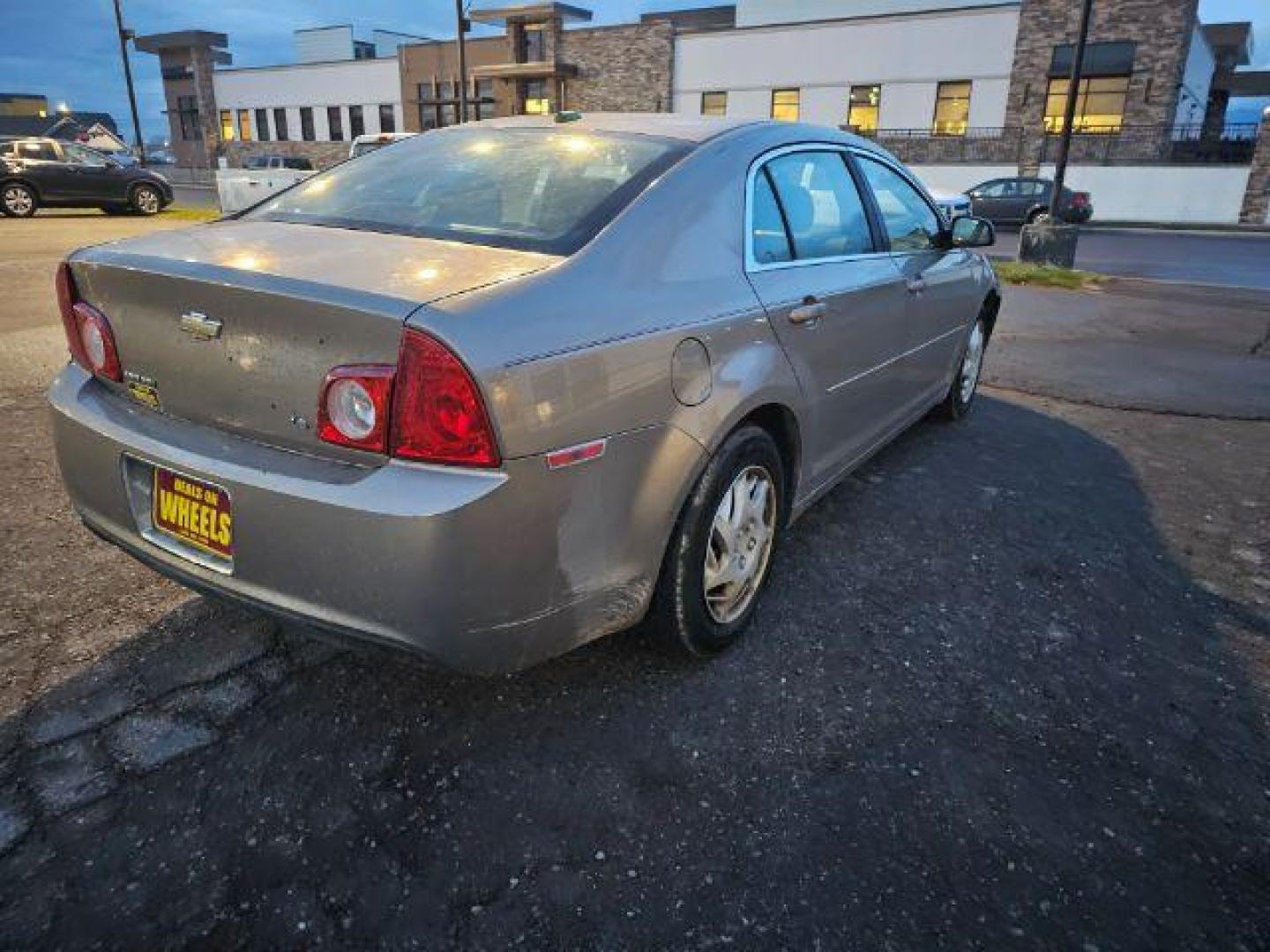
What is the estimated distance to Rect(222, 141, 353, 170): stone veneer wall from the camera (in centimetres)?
4803

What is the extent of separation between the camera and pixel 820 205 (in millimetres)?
3213

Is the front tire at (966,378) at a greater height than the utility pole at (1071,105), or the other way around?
the utility pole at (1071,105)

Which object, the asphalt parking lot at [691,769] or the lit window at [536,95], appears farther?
the lit window at [536,95]

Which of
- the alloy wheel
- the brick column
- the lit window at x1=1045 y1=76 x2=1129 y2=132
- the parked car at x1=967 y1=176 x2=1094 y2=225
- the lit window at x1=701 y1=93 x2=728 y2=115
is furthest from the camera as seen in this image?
the lit window at x1=701 y1=93 x2=728 y2=115

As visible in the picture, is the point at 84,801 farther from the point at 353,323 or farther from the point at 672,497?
the point at 672,497

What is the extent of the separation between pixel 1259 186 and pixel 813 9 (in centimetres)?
1946

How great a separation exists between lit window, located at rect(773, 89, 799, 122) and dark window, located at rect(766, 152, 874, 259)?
114ft

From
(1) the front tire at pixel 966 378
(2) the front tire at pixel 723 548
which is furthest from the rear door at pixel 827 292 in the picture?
(1) the front tire at pixel 966 378

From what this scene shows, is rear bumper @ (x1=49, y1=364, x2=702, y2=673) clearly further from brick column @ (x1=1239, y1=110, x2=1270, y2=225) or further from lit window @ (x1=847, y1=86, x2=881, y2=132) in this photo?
lit window @ (x1=847, y1=86, x2=881, y2=132)

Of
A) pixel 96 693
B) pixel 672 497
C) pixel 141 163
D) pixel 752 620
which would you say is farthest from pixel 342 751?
pixel 141 163

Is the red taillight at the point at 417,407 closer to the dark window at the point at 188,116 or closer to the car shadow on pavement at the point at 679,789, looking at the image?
the car shadow on pavement at the point at 679,789

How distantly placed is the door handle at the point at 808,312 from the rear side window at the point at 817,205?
169mm

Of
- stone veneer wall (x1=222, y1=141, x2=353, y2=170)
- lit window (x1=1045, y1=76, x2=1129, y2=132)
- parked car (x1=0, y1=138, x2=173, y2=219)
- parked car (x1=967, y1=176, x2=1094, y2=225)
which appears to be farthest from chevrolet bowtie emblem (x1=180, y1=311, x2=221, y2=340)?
stone veneer wall (x1=222, y1=141, x2=353, y2=170)

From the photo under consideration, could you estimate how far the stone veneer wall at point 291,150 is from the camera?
158 ft
